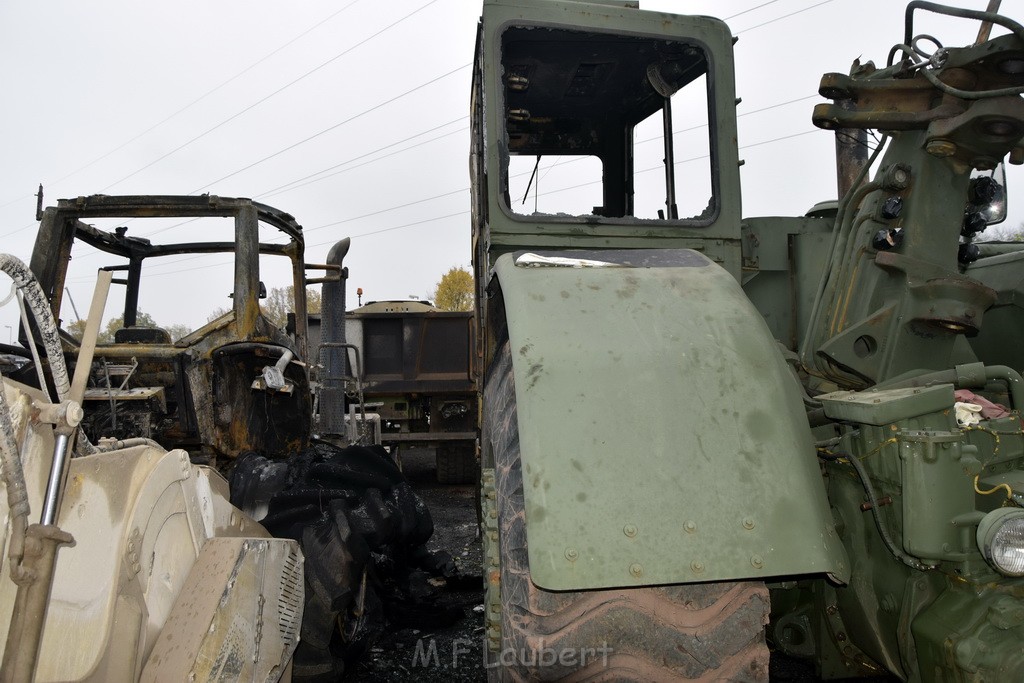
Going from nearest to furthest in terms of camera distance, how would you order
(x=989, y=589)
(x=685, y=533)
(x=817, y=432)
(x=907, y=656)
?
(x=685, y=533) < (x=989, y=589) < (x=907, y=656) < (x=817, y=432)

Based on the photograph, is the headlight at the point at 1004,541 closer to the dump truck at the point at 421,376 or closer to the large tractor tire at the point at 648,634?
the large tractor tire at the point at 648,634

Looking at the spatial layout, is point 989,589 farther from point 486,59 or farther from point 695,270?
point 486,59

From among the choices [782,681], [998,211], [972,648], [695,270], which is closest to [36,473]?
[695,270]

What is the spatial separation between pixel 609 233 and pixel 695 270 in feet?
2.36

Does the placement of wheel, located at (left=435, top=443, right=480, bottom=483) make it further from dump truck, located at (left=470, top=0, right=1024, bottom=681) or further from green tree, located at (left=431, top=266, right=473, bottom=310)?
green tree, located at (left=431, top=266, right=473, bottom=310)

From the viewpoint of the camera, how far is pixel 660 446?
1.60m

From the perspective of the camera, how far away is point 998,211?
9.41 feet

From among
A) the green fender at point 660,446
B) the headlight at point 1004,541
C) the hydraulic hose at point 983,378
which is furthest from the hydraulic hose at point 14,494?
the hydraulic hose at point 983,378

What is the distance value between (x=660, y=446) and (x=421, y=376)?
8.43 meters

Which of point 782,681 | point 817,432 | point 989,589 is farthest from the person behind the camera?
point 782,681

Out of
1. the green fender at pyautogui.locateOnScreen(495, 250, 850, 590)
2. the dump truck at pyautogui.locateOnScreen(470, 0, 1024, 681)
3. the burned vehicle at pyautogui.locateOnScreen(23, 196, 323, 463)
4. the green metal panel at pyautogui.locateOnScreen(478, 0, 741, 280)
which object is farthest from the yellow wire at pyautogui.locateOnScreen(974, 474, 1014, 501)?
the burned vehicle at pyautogui.locateOnScreen(23, 196, 323, 463)

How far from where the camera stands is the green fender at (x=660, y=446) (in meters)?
1.50

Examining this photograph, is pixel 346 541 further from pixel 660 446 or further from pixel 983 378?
pixel 983 378

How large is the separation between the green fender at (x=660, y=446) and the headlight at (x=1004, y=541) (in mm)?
403
